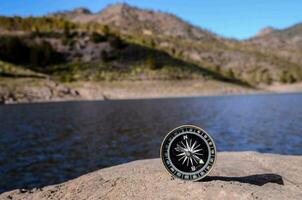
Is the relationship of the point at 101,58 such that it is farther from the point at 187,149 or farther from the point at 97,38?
the point at 187,149

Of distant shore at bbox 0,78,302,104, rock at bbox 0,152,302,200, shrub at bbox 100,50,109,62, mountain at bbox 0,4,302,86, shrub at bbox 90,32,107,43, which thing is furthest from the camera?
shrub at bbox 90,32,107,43

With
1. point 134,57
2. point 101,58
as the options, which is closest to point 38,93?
point 101,58

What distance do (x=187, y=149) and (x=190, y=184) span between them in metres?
1.14

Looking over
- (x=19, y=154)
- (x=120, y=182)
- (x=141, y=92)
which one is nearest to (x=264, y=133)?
(x=19, y=154)

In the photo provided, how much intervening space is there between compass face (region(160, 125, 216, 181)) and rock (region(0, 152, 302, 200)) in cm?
48

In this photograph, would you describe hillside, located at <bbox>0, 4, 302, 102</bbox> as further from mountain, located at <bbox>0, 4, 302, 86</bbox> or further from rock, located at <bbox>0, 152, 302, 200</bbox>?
rock, located at <bbox>0, 152, 302, 200</bbox>

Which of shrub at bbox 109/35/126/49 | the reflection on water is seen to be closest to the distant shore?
shrub at bbox 109/35/126/49

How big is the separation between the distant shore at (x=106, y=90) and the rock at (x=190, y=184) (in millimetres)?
76487

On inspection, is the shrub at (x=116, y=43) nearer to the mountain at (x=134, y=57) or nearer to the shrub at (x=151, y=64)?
the mountain at (x=134, y=57)

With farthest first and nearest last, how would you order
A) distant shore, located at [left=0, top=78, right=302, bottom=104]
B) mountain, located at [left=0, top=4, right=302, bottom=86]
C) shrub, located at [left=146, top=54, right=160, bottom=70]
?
1. mountain, located at [left=0, top=4, right=302, bottom=86]
2. shrub, located at [left=146, top=54, right=160, bottom=70]
3. distant shore, located at [left=0, top=78, right=302, bottom=104]

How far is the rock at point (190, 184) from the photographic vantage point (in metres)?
11.3

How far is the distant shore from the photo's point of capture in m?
90.6

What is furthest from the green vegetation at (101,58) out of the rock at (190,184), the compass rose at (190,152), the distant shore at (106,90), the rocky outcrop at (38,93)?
the compass rose at (190,152)

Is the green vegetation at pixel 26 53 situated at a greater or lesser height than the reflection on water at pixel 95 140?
greater
